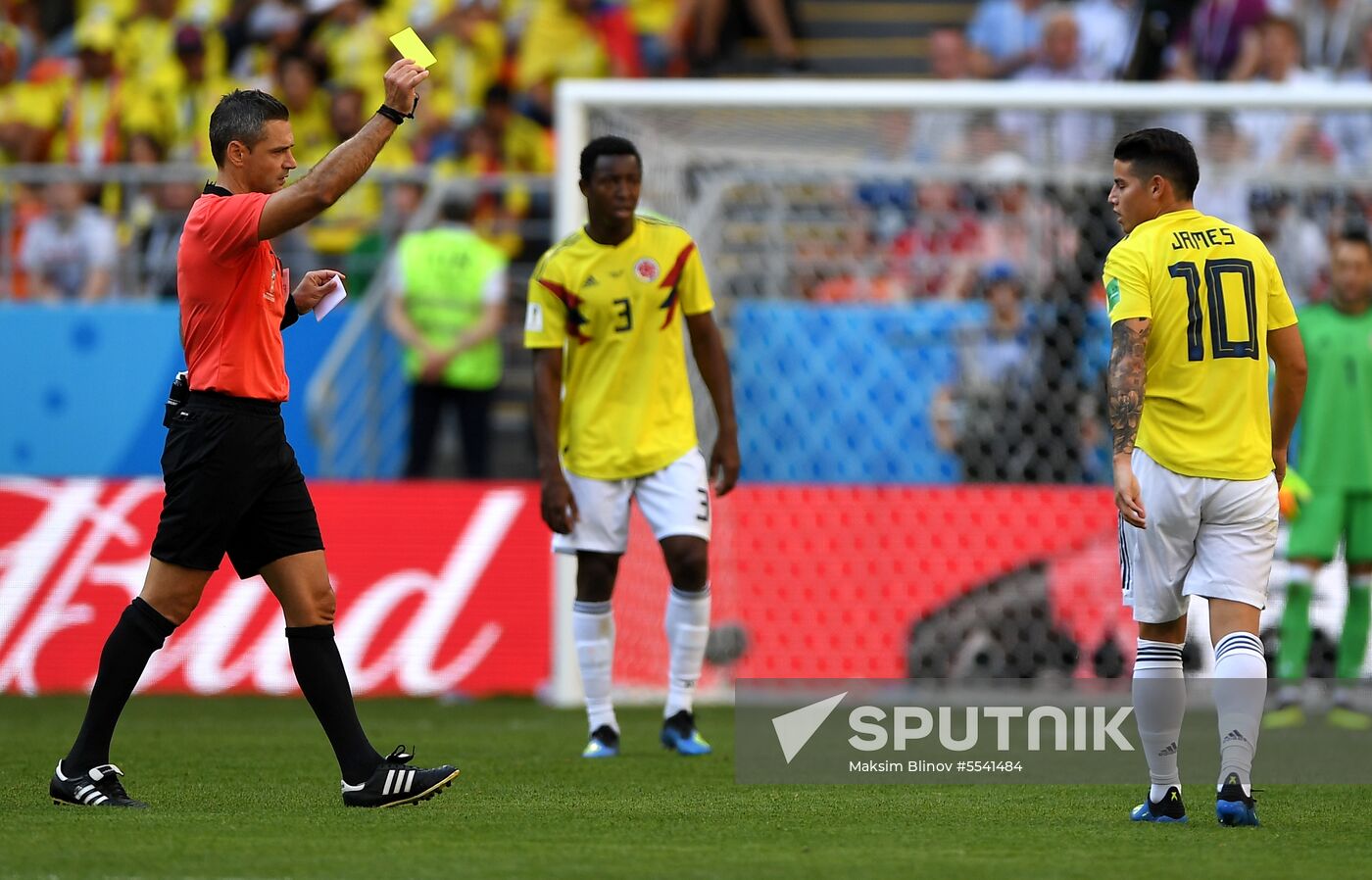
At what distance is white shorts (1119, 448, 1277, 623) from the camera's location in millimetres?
5984

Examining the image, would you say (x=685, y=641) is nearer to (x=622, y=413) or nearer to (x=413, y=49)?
(x=622, y=413)

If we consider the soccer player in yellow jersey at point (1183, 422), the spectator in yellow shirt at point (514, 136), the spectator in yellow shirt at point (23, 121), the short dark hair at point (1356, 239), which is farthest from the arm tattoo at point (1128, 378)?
the spectator in yellow shirt at point (23, 121)

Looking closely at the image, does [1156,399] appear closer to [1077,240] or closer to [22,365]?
[1077,240]

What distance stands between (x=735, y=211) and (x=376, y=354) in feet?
8.56

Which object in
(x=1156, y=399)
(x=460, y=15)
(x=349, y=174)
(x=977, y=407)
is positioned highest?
(x=460, y=15)

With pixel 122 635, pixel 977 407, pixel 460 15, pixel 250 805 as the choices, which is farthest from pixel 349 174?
pixel 460 15

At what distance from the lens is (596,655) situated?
8.38 meters

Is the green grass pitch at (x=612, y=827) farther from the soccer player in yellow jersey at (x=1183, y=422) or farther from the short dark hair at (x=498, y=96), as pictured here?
the short dark hair at (x=498, y=96)

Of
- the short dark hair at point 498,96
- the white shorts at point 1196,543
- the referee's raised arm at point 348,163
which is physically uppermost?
the short dark hair at point 498,96

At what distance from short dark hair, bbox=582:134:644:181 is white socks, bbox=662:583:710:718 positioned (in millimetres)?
1834

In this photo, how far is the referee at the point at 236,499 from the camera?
244 inches

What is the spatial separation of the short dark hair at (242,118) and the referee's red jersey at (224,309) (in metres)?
0.16

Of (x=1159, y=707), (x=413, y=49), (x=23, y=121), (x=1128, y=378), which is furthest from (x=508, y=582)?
(x=23, y=121)

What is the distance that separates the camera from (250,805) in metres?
6.39
